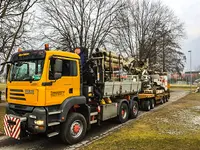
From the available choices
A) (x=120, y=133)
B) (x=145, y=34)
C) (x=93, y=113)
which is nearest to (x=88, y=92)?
(x=93, y=113)

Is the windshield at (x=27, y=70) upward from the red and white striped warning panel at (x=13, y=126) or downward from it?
upward

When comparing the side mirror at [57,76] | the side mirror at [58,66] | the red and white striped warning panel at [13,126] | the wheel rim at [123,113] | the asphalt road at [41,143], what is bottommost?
the asphalt road at [41,143]

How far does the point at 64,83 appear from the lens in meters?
6.85

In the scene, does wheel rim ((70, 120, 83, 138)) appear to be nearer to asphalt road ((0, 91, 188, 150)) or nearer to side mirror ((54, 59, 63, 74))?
asphalt road ((0, 91, 188, 150))

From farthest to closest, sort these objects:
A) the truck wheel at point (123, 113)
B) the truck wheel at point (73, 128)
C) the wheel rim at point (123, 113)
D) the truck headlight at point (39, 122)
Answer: the wheel rim at point (123, 113), the truck wheel at point (123, 113), the truck wheel at point (73, 128), the truck headlight at point (39, 122)

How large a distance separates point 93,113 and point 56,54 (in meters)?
2.77

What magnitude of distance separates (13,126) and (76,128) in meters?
1.93

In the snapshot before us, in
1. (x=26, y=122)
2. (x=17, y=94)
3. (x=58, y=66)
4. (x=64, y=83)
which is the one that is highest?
(x=58, y=66)

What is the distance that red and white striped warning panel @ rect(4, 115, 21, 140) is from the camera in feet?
20.4

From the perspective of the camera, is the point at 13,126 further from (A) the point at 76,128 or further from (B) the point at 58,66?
(B) the point at 58,66

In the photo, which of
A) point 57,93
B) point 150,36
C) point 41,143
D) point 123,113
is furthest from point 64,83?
point 150,36

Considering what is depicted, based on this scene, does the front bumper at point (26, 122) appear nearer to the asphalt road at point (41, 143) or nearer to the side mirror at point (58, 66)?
the asphalt road at point (41, 143)

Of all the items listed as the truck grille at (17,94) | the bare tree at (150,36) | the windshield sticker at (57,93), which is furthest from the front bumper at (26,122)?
the bare tree at (150,36)

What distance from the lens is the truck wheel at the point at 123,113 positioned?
392 inches
